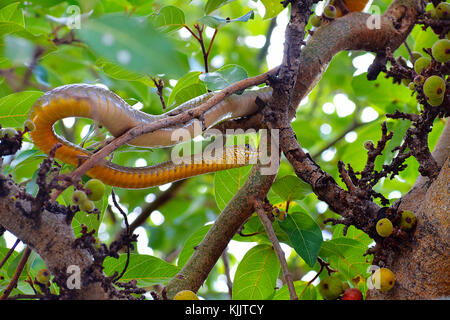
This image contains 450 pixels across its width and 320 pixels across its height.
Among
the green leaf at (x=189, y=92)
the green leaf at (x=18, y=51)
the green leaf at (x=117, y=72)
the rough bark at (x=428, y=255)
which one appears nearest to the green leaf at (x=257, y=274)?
the rough bark at (x=428, y=255)

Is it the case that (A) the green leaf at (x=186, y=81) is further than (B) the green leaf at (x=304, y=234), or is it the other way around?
(A) the green leaf at (x=186, y=81)

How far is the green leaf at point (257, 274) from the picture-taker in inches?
95.7

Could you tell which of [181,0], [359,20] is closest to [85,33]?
[359,20]

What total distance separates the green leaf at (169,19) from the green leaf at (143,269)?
117 centimetres

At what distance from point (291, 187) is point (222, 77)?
2.02ft

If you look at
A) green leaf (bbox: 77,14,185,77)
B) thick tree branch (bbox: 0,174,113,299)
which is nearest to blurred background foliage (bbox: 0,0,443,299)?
green leaf (bbox: 77,14,185,77)

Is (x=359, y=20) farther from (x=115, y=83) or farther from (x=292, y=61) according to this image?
(x=115, y=83)

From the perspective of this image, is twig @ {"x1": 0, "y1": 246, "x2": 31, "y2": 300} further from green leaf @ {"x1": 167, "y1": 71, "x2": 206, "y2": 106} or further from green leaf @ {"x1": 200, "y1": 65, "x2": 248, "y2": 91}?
green leaf @ {"x1": 167, "y1": 71, "x2": 206, "y2": 106}

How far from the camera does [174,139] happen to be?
6.89 ft

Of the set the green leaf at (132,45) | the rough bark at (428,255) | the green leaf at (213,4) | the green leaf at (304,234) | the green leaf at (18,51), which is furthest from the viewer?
the green leaf at (213,4)

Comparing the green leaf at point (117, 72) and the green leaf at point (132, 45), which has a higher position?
the green leaf at point (117, 72)

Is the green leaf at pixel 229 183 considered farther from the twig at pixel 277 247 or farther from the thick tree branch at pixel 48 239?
the thick tree branch at pixel 48 239

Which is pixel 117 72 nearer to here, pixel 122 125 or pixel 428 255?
pixel 122 125

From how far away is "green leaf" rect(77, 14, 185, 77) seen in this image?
0.86 m
